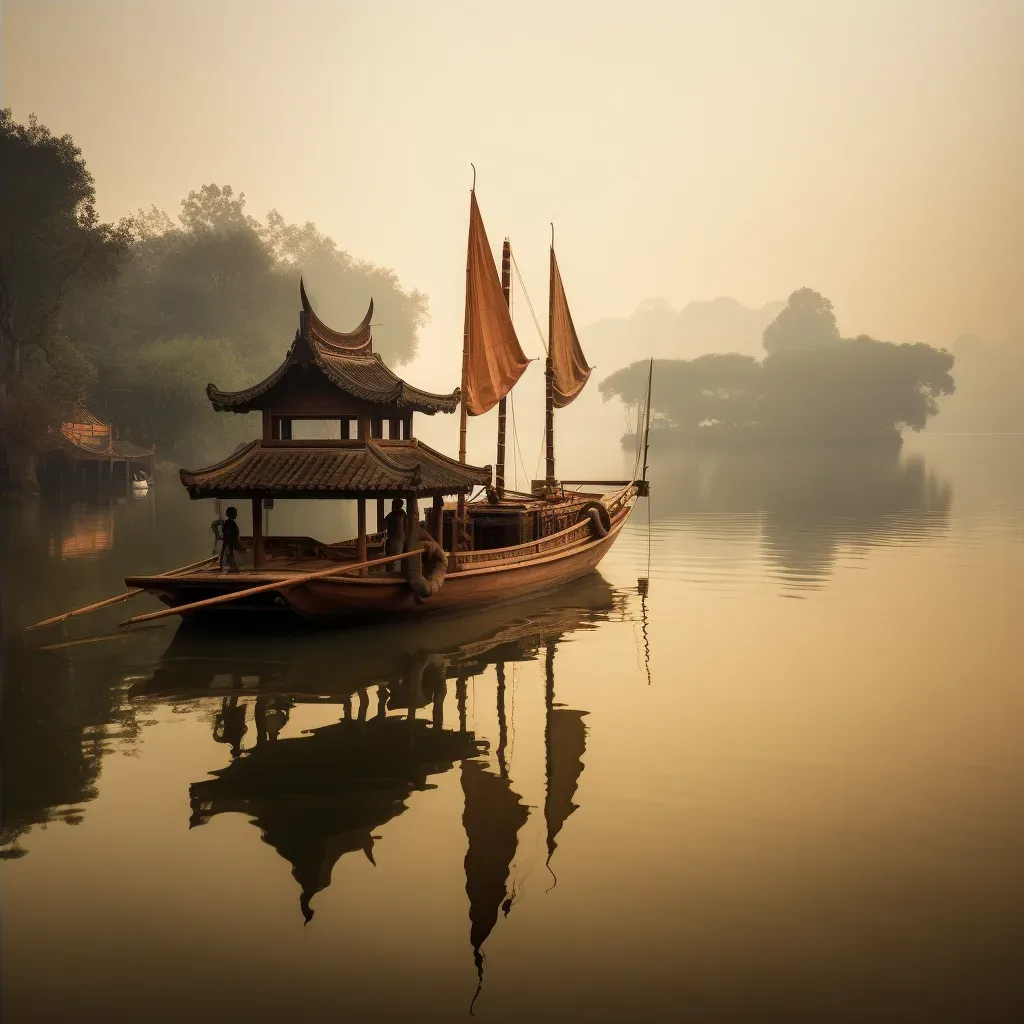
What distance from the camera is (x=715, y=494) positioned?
48.1 meters

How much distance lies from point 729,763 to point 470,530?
10525mm

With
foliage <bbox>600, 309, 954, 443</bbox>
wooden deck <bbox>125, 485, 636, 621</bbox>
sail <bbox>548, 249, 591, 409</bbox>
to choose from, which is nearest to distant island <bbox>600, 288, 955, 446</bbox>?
foliage <bbox>600, 309, 954, 443</bbox>

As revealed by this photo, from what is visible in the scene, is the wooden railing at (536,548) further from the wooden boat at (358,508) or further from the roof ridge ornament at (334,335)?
the roof ridge ornament at (334,335)

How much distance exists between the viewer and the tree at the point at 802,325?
146625mm

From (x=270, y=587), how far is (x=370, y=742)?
4296 millimetres

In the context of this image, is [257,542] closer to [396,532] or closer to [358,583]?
[358,583]

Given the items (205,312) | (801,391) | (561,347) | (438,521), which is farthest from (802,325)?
(438,521)

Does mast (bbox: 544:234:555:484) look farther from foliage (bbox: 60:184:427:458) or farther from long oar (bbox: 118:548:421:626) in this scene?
foliage (bbox: 60:184:427:458)

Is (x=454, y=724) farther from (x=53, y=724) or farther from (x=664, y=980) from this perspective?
(x=664, y=980)

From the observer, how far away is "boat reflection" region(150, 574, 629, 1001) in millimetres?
8727

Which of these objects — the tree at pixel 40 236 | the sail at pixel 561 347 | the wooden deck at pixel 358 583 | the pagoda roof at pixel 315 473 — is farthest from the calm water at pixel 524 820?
the tree at pixel 40 236

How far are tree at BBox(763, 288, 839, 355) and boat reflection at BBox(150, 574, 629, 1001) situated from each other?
135124 millimetres

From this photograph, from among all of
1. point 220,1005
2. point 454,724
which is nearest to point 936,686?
point 454,724

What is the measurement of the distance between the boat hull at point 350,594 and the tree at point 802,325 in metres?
132
